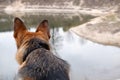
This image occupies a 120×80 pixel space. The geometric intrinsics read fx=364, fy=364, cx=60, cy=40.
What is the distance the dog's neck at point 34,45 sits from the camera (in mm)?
3352

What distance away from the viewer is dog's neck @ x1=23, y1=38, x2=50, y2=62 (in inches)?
132

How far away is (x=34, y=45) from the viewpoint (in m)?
3.38

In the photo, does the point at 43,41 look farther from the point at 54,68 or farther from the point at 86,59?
the point at 86,59

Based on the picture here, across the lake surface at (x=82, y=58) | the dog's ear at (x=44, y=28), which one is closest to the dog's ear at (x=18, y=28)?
the dog's ear at (x=44, y=28)

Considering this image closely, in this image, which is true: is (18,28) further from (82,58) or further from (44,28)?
(82,58)

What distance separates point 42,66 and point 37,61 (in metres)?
0.10

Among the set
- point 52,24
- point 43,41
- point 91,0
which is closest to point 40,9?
point 91,0

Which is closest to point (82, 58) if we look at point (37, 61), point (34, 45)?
point (34, 45)

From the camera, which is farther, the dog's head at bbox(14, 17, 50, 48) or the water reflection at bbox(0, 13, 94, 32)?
the water reflection at bbox(0, 13, 94, 32)

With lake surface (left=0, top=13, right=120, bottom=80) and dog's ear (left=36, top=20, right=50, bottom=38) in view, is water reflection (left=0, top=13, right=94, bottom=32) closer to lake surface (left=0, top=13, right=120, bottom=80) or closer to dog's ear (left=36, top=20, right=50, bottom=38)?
lake surface (left=0, top=13, right=120, bottom=80)

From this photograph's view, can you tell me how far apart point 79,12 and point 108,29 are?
2508 cm

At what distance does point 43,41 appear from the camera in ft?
11.4

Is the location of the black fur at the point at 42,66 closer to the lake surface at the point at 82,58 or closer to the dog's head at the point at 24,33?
the dog's head at the point at 24,33

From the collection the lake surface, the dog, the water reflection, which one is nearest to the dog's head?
the dog
